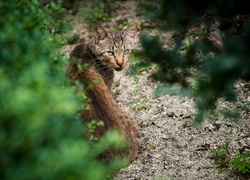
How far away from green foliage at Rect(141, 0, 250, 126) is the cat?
1015 mm

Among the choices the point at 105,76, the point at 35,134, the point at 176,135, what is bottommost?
the point at 176,135

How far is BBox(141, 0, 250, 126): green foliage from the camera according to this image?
1826 millimetres

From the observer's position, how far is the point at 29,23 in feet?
7.36

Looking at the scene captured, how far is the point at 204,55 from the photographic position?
8.62 feet

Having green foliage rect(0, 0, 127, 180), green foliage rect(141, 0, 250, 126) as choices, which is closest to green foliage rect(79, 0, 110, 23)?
green foliage rect(141, 0, 250, 126)

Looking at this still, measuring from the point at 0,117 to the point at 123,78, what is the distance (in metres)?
3.83

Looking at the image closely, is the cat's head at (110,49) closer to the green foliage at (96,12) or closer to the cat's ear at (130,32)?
the cat's ear at (130,32)

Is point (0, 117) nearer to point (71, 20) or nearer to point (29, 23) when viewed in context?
point (29, 23)

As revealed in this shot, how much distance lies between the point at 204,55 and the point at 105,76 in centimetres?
203

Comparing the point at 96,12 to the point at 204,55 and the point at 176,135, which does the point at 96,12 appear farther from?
the point at 204,55

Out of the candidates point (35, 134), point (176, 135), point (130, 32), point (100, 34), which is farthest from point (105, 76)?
point (35, 134)

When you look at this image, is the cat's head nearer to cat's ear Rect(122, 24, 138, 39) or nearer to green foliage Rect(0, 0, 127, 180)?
cat's ear Rect(122, 24, 138, 39)

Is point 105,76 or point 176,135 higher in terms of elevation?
point 105,76

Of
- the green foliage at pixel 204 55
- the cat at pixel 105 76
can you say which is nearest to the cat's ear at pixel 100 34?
the cat at pixel 105 76
